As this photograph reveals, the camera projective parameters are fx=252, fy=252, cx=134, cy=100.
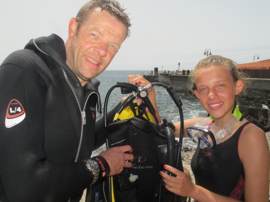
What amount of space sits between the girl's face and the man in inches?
40.1

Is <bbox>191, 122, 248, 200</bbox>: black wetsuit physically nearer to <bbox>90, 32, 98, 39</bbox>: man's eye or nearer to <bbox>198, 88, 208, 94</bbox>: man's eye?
<bbox>198, 88, 208, 94</bbox>: man's eye

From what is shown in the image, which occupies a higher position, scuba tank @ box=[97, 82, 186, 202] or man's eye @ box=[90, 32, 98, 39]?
man's eye @ box=[90, 32, 98, 39]

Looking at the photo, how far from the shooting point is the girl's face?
273 cm

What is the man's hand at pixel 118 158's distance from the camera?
2256 millimetres

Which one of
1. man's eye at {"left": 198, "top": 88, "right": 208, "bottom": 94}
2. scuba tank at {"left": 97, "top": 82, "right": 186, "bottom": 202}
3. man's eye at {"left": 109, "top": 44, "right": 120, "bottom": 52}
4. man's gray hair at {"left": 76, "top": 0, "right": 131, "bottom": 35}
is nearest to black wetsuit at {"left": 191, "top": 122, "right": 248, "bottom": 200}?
scuba tank at {"left": 97, "top": 82, "right": 186, "bottom": 202}

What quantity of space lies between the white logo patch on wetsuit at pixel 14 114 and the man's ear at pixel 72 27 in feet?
3.71

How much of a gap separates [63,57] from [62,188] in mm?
1167

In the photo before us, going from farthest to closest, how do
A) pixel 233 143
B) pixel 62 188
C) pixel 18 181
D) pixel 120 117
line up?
→ pixel 120 117 → pixel 233 143 → pixel 62 188 → pixel 18 181

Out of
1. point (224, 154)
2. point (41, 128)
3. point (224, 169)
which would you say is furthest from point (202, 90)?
point (41, 128)

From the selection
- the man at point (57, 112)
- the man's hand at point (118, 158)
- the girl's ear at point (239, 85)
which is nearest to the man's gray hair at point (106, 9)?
the man at point (57, 112)

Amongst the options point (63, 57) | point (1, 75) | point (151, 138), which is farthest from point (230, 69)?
point (1, 75)

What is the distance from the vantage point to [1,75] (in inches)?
68.9

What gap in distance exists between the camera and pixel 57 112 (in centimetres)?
196

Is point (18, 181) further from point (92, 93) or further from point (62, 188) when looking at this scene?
point (92, 93)
